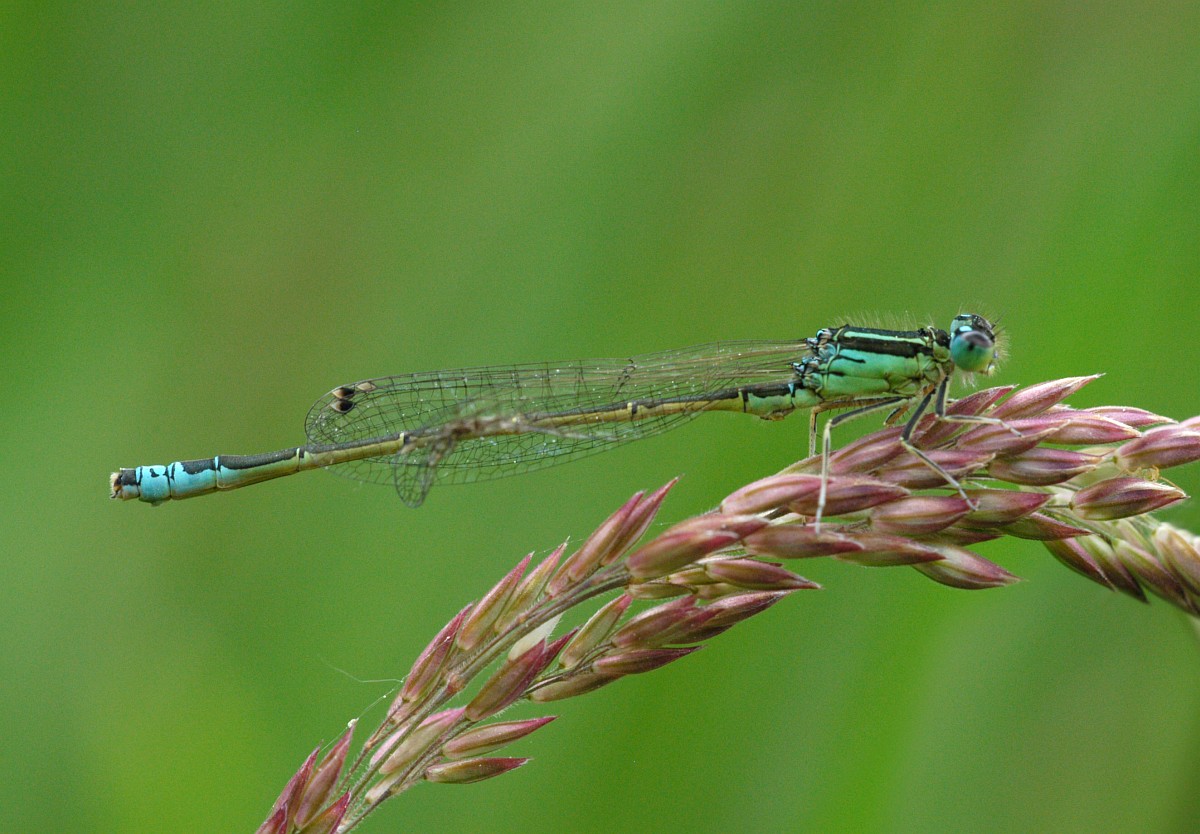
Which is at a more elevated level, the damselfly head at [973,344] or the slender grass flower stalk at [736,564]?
the damselfly head at [973,344]

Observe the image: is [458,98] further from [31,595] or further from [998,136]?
[31,595]

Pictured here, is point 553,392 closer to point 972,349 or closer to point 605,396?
point 605,396

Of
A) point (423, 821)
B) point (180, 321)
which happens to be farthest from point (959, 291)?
point (180, 321)

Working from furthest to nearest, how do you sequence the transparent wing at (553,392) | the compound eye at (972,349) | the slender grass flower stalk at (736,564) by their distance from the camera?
the transparent wing at (553,392), the compound eye at (972,349), the slender grass flower stalk at (736,564)

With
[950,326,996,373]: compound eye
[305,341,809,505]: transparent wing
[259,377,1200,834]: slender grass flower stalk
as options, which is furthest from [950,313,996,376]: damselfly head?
[259,377,1200,834]: slender grass flower stalk

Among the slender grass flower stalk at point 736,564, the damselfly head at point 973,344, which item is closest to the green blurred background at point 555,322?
the damselfly head at point 973,344

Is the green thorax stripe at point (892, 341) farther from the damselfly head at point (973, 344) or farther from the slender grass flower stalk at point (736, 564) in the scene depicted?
the slender grass flower stalk at point (736, 564)
